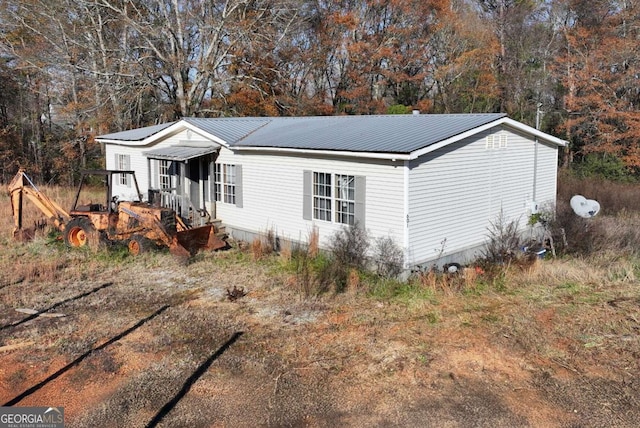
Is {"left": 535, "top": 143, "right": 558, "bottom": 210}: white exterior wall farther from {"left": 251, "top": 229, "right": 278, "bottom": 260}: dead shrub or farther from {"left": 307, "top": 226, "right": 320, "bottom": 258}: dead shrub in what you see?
{"left": 251, "top": 229, "right": 278, "bottom": 260}: dead shrub

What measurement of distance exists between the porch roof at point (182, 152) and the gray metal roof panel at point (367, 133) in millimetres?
922

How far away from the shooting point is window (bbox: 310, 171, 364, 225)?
12.2m

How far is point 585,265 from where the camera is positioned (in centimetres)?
1173

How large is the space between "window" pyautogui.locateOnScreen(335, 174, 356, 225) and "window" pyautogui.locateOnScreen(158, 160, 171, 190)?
22.6 ft

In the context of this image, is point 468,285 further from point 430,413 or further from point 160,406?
point 160,406

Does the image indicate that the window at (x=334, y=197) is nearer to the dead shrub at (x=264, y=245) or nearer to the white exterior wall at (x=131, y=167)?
the dead shrub at (x=264, y=245)

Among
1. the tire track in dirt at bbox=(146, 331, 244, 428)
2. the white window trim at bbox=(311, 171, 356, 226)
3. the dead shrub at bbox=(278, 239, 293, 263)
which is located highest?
the white window trim at bbox=(311, 171, 356, 226)

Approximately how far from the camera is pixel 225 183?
15.5 m

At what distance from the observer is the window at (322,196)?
12.7 m

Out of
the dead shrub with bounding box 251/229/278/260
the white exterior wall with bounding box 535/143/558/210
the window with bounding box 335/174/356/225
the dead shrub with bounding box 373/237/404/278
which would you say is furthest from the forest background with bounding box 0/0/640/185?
the dead shrub with bounding box 373/237/404/278

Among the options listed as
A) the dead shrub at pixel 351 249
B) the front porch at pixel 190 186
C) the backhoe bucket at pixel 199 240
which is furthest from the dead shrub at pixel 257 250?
the front porch at pixel 190 186

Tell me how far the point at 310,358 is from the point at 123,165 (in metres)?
14.1

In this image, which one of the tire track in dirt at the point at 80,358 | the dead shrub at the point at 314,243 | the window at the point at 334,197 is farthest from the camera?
the dead shrub at the point at 314,243

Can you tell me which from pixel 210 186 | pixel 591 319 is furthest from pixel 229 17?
pixel 591 319
